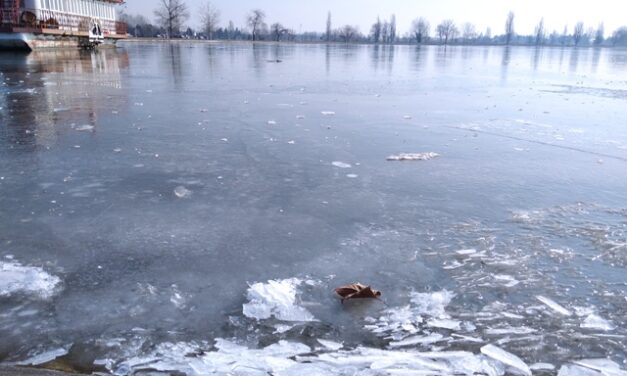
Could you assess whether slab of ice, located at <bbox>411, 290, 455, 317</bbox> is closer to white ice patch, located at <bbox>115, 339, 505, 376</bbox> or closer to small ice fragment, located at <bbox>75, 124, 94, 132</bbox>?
white ice patch, located at <bbox>115, 339, 505, 376</bbox>

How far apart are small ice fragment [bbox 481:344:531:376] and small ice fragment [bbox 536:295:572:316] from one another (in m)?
0.65

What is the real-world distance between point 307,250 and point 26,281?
199cm

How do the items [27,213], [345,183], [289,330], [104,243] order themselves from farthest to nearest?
[345,183], [27,213], [104,243], [289,330]

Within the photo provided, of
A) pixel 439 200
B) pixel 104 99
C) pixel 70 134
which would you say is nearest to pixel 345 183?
pixel 439 200

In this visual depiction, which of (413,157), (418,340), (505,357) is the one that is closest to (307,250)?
(418,340)

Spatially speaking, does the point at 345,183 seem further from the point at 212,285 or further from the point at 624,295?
the point at 624,295

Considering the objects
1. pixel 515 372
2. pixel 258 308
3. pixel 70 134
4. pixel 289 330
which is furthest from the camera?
pixel 70 134

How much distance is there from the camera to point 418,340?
2.80 meters

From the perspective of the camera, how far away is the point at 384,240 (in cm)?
410

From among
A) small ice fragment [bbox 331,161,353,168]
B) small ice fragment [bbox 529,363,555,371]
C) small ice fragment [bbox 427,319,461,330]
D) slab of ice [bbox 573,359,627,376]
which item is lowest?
slab of ice [bbox 573,359,627,376]

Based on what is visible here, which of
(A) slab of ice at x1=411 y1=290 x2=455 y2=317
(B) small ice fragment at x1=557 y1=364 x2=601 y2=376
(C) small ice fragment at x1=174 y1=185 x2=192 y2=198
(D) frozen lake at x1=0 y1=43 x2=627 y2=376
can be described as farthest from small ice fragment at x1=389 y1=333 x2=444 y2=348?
(C) small ice fragment at x1=174 y1=185 x2=192 y2=198

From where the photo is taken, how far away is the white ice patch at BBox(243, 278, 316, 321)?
Result: 3.02 metres

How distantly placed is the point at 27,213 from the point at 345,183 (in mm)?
3199

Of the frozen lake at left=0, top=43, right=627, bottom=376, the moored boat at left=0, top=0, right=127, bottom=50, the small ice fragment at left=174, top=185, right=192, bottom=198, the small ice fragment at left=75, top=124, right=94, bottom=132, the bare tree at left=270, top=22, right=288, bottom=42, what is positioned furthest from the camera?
the bare tree at left=270, top=22, right=288, bottom=42
